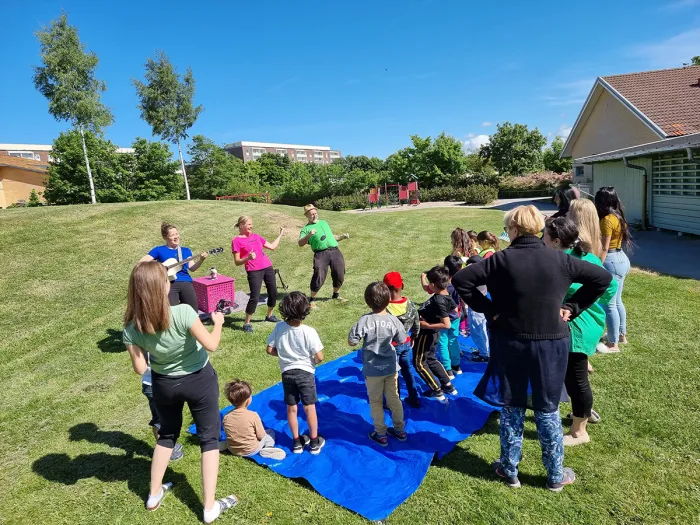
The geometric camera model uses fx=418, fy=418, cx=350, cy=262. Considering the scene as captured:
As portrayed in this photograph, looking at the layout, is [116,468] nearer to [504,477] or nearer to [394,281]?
[394,281]

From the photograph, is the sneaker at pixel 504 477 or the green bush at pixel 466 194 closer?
the sneaker at pixel 504 477

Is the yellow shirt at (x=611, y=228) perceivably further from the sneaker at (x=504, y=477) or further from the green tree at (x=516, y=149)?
the green tree at (x=516, y=149)

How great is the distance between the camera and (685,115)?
52.7 feet

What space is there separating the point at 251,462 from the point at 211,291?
14.2 ft

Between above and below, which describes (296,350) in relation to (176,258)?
below

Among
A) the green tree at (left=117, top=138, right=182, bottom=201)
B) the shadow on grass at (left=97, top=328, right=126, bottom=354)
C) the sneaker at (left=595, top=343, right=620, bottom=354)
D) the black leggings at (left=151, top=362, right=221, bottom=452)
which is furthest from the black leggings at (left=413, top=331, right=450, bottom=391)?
the green tree at (left=117, top=138, right=182, bottom=201)

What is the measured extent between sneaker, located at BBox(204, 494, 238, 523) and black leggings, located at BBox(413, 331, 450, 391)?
81.8 inches

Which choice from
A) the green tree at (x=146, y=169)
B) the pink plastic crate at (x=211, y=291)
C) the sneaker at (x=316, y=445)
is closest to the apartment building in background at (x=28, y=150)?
the green tree at (x=146, y=169)

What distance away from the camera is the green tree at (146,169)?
1447 inches

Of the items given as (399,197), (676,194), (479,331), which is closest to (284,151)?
(399,197)

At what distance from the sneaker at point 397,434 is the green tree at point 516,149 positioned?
171 ft

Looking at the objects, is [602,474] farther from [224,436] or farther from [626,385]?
[224,436]

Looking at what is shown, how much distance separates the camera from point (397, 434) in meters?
3.73

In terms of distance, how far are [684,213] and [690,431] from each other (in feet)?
39.8
